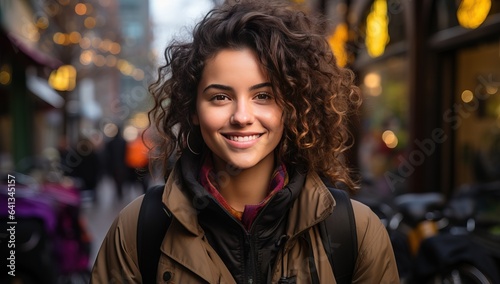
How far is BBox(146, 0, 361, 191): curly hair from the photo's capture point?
198 centimetres

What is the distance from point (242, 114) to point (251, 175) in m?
0.28

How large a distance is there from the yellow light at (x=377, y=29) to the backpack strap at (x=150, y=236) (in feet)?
27.5

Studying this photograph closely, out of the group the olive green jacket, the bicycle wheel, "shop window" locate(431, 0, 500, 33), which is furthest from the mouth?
"shop window" locate(431, 0, 500, 33)

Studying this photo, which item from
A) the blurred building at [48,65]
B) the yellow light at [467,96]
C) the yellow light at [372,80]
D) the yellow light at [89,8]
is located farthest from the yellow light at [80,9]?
the yellow light at [467,96]

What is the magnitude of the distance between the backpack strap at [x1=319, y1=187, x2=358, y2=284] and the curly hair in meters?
0.21

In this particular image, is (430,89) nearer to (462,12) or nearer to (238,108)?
(462,12)

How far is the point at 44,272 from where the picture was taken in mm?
5273

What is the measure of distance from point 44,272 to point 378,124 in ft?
22.6

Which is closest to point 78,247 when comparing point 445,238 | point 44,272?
point 44,272

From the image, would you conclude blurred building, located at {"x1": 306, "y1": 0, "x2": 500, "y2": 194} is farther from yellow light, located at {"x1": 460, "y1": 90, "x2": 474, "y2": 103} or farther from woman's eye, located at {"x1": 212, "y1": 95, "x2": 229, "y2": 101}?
woman's eye, located at {"x1": 212, "y1": 95, "x2": 229, "y2": 101}

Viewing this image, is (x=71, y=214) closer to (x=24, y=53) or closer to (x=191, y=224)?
(x=191, y=224)

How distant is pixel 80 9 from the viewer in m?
19.0

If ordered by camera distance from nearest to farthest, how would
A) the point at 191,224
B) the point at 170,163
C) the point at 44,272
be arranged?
the point at 191,224
the point at 170,163
the point at 44,272

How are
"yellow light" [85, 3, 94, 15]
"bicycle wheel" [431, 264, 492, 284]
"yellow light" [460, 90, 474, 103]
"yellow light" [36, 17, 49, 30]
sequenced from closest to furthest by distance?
"bicycle wheel" [431, 264, 492, 284]
"yellow light" [460, 90, 474, 103]
"yellow light" [36, 17, 49, 30]
"yellow light" [85, 3, 94, 15]
